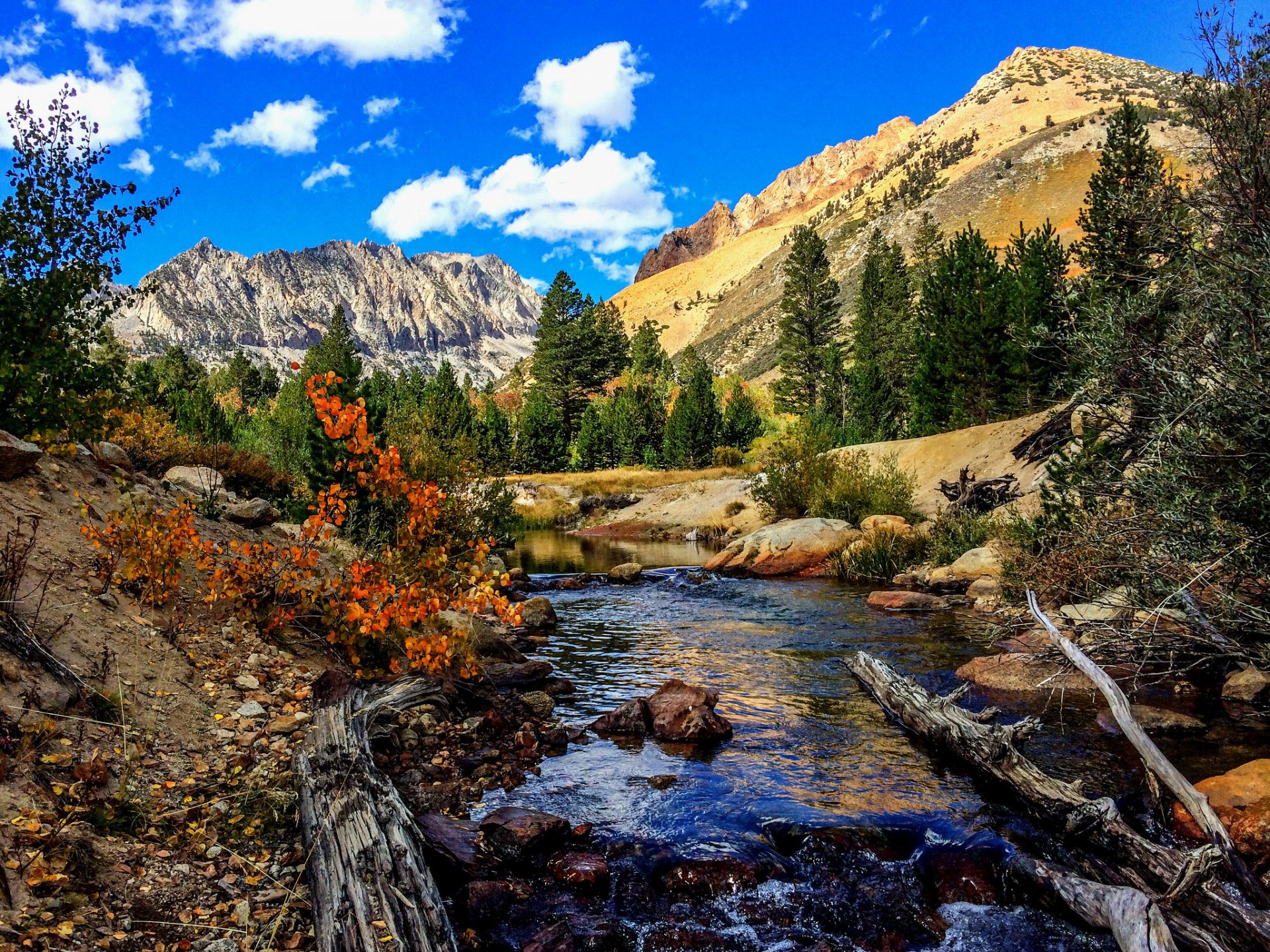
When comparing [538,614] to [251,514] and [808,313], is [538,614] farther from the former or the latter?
[808,313]

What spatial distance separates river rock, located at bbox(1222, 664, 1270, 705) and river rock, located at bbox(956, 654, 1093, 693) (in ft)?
4.76

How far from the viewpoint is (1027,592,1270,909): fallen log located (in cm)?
473

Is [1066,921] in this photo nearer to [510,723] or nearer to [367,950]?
[367,950]

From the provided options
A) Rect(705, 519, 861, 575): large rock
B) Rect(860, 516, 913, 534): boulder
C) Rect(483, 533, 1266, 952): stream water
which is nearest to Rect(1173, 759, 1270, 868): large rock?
Rect(483, 533, 1266, 952): stream water

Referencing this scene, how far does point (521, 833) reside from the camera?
566 centimetres

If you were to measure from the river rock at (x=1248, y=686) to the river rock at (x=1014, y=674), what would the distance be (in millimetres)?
1451

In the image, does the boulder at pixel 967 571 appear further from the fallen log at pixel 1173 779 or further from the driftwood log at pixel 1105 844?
the fallen log at pixel 1173 779

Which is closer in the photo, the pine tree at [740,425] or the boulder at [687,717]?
the boulder at [687,717]

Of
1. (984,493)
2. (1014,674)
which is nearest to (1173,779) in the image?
(1014,674)

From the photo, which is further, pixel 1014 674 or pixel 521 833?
pixel 1014 674

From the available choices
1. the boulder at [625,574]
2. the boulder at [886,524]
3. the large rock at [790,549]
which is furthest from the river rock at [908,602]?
the boulder at [625,574]

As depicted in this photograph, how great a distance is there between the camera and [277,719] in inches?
239

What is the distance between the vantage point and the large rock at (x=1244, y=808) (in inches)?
207

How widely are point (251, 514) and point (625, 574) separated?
12640 mm
